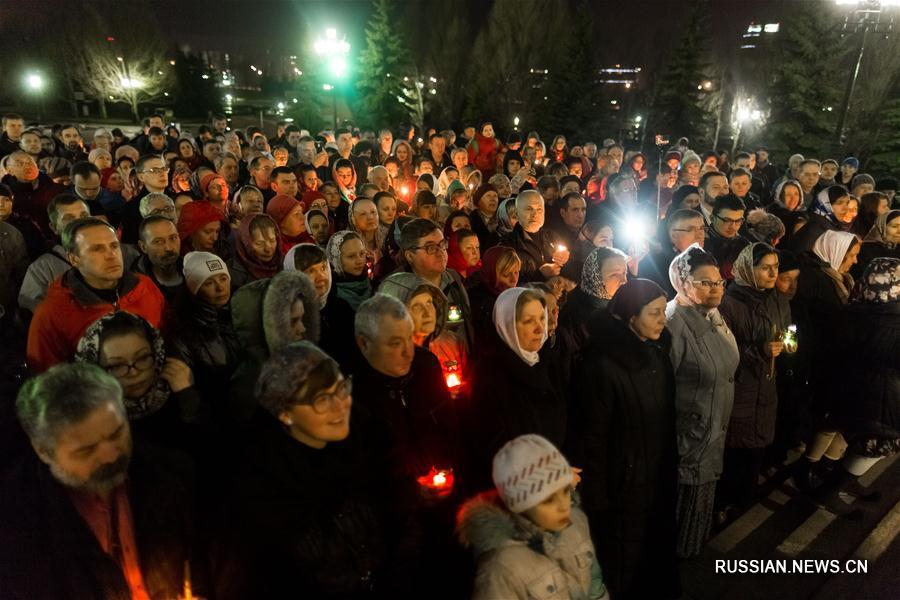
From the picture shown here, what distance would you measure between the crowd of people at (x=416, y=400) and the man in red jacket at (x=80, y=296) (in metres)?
0.01

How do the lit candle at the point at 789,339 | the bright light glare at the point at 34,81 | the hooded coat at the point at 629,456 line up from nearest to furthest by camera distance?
the hooded coat at the point at 629,456 → the lit candle at the point at 789,339 → the bright light glare at the point at 34,81

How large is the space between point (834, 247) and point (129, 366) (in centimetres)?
599

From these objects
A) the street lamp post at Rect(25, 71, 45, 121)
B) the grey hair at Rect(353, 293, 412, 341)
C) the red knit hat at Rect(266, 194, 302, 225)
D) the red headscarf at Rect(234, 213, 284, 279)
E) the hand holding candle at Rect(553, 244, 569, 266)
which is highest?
the street lamp post at Rect(25, 71, 45, 121)

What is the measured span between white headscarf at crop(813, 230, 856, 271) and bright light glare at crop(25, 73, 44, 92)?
171 ft

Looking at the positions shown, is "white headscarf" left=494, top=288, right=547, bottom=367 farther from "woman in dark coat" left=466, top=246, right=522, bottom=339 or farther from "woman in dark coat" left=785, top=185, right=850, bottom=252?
"woman in dark coat" left=785, top=185, right=850, bottom=252

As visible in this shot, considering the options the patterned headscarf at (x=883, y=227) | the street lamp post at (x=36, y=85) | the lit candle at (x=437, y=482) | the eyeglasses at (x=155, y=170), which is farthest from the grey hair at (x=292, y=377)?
the street lamp post at (x=36, y=85)

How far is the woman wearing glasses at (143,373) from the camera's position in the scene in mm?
2598

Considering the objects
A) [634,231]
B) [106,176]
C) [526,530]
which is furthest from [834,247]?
[106,176]

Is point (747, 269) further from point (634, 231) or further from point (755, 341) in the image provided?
point (634, 231)

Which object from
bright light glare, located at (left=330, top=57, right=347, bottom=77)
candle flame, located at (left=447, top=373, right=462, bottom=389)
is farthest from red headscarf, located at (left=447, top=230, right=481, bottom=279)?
bright light glare, located at (left=330, top=57, right=347, bottom=77)

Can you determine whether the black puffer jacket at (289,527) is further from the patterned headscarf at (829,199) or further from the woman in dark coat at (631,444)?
the patterned headscarf at (829,199)

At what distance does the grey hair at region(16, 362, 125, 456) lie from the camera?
1971 mm

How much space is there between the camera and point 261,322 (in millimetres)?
3223

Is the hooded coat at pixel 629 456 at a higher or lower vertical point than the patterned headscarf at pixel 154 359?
lower
